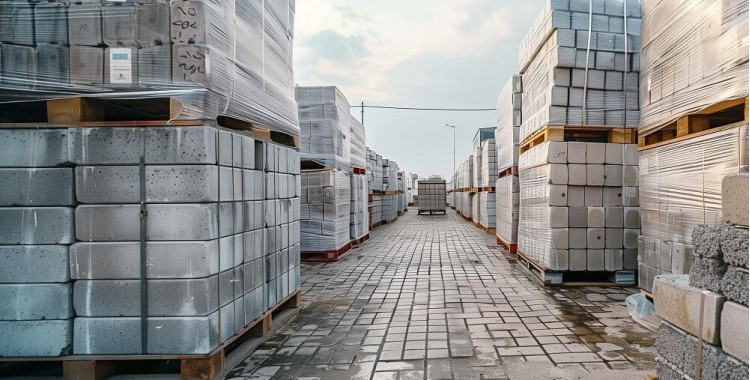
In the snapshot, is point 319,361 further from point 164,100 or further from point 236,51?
point 236,51

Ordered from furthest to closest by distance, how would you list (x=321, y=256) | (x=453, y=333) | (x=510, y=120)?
(x=510, y=120), (x=321, y=256), (x=453, y=333)

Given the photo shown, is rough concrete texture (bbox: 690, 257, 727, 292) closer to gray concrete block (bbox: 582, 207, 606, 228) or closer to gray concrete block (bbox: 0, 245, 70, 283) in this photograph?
gray concrete block (bbox: 582, 207, 606, 228)

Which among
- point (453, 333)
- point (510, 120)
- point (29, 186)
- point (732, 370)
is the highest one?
point (510, 120)

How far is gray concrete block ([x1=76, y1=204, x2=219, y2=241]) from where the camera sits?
2.69m

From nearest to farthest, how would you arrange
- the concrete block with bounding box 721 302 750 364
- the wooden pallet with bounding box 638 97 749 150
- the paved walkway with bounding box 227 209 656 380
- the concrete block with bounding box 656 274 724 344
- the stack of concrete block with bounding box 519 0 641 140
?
the concrete block with bounding box 721 302 750 364 → the concrete block with bounding box 656 274 724 344 → the paved walkway with bounding box 227 209 656 380 → the wooden pallet with bounding box 638 97 749 150 → the stack of concrete block with bounding box 519 0 641 140

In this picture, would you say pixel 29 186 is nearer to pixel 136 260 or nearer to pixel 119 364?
pixel 136 260

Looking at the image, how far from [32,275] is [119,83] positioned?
56.3 inches

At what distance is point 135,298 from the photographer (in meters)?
2.70

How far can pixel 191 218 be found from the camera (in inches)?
106

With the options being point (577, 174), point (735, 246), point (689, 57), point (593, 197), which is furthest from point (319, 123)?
point (735, 246)

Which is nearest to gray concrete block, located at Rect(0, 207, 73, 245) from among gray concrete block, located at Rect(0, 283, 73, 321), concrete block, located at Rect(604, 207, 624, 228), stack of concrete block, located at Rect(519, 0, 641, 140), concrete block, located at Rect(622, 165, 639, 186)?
gray concrete block, located at Rect(0, 283, 73, 321)

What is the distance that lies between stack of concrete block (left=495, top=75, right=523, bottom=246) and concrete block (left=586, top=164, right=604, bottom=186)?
310 centimetres

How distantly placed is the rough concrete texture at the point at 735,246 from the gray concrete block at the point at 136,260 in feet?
9.46

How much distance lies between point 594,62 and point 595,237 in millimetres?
2384
